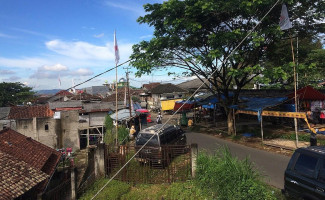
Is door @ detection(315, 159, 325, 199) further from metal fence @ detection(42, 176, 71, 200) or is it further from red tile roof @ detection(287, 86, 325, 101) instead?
red tile roof @ detection(287, 86, 325, 101)

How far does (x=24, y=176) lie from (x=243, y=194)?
27.6ft

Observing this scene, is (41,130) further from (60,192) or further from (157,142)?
(157,142)

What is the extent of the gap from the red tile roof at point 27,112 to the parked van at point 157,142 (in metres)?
19.8

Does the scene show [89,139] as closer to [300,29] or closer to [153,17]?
[153,17]

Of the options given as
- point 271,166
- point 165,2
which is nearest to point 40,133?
point 165,2

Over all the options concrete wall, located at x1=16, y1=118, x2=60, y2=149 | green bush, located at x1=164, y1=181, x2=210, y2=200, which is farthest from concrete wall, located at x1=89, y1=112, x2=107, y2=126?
green bush, located at x1=164, y1=181, x2=210, y2=200

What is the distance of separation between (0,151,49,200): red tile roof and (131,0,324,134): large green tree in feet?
29.1

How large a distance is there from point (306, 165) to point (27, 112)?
27780mm

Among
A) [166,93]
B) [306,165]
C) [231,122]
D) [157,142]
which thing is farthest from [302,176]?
[166,93]

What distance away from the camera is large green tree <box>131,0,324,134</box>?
13.0 m

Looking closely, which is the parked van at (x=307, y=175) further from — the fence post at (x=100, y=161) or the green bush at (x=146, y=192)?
the fence post at (x=100, y=161)

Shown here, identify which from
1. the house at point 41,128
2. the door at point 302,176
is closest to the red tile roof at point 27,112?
the house at point 41,128

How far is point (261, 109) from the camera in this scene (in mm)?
14188

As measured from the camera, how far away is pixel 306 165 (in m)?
6.07
